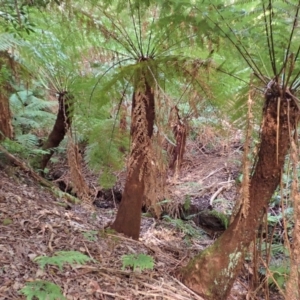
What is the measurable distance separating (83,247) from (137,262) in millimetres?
423

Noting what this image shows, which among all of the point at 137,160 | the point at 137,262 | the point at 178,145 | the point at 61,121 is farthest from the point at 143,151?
the point at 178,145

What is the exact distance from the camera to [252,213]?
2053mm

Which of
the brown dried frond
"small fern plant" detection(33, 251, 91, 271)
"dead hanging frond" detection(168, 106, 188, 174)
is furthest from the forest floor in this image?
"dead hanging frond" detection(168, 106, 188, 174)

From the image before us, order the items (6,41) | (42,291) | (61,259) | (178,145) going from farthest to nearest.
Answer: (178,145) → (6,41) → (61,259) → (42,291)

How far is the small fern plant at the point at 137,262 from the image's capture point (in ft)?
6.86

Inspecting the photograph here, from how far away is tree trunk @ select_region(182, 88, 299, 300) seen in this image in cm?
194

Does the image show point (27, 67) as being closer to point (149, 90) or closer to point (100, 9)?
point (100, 9)

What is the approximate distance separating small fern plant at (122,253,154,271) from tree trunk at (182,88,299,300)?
0.92 feet

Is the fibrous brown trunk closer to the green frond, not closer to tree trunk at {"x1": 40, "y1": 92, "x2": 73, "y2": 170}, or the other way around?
tree trunk at {"x1": 40, "y1": 92, "x2": 73, "y2": 170}

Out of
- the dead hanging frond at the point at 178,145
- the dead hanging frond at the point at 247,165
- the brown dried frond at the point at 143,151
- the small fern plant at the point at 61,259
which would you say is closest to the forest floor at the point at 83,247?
the small fern plant at the point at 61,259

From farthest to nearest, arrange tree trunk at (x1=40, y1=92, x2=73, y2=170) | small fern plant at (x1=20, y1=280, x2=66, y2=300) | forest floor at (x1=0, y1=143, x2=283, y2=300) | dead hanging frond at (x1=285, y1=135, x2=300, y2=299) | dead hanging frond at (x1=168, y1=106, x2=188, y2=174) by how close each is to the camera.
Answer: dead hanging frond at (x1=168, y1=106, x2=188, y2=174), tree trunk at (x1=40, y1=92, x2=73, y2=170), forest floor at (x1=0, y1=143, x2=283, y2=300), dead hanging frond at (x1=285, y1=135, x2=300, y2=299), small fern plant at (x1=20, y1=280, x2=66, y2=300)

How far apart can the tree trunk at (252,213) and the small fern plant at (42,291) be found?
84 cm

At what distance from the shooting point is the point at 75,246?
2307 millimetres

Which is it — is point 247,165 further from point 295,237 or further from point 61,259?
point 61,259
